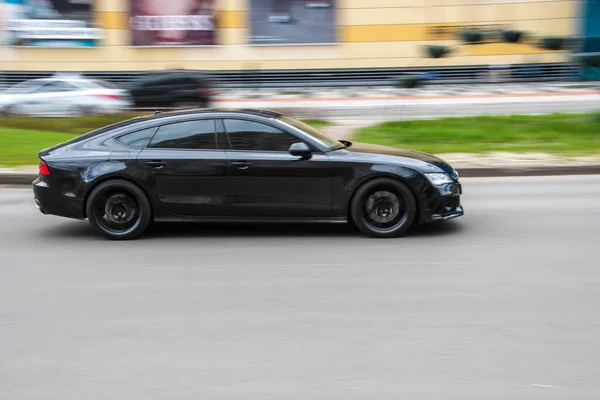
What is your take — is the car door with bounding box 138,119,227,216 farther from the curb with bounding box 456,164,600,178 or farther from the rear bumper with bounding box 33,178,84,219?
the curb with bounding box 456,164,600,178

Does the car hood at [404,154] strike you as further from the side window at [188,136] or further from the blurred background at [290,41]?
the blurred background at [290,41]

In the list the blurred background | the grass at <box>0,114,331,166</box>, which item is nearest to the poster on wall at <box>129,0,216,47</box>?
the blurred background

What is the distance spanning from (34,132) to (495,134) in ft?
31.5

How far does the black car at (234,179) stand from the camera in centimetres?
781

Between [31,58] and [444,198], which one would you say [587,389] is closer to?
[444,198]

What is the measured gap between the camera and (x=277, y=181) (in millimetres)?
7848

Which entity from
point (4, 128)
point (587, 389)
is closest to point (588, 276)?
point (587, 389)

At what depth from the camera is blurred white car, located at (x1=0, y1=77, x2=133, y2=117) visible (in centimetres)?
2050

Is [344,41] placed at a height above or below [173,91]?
above

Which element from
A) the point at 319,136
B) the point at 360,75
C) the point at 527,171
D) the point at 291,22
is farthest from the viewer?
the point at 360,75

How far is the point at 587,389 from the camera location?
165 inches

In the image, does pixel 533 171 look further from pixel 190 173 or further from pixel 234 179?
pixel 190 173

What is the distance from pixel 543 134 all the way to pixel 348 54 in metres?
23.5

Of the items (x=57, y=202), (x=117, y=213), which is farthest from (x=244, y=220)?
(x=57, y=202)
